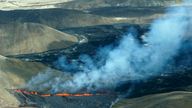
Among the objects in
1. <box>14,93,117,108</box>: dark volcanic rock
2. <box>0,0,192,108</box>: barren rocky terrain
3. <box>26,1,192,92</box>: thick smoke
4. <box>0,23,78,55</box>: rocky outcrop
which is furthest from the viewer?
<box>0,23,78,55</box>: rocky outcrop

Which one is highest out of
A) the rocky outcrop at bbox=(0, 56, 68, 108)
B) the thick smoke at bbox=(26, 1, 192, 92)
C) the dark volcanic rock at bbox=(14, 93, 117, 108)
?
the rocky outcrop at bbox=(0, 56, 68, 108)

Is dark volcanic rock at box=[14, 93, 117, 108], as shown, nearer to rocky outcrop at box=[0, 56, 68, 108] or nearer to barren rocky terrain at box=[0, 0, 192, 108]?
barren rocky terrain at box=[0, 0, 192, 108]

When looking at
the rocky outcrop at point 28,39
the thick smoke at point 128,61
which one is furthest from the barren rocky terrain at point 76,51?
the thick smoke at point 128,61

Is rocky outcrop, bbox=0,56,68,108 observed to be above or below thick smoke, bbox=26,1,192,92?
above

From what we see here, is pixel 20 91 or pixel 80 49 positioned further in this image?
pixel 80 49

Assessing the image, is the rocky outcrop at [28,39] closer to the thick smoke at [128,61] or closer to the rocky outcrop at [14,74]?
the thick smoke at [128,61]

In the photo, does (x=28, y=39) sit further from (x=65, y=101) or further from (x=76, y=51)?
(x=65, y=101)

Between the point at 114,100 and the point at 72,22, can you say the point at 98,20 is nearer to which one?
the point at 72,22

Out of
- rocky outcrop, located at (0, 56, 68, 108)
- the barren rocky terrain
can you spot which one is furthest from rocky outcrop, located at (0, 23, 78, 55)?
rocky outcrop, located at (0, 56, 68, 108)

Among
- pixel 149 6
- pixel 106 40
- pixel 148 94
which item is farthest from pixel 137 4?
pixel 148 94
